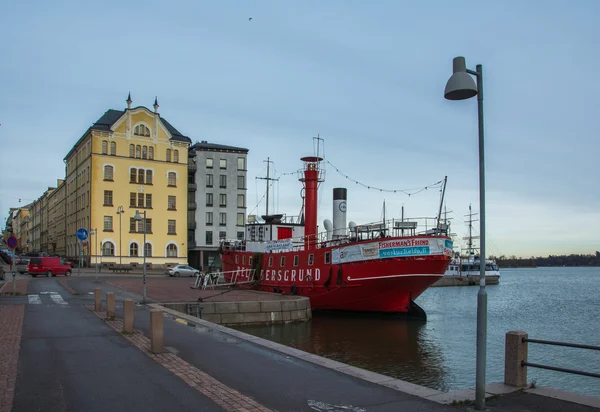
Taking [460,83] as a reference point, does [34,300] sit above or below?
below

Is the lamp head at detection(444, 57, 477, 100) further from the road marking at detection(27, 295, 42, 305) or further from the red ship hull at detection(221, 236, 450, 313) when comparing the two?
the road marking at detection(27, 295, 42, 305)

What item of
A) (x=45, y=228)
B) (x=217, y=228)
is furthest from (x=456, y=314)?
(x=45, y=228)

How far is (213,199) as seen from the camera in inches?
3059

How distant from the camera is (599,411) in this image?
25.5 feet

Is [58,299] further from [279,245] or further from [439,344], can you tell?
[439,344]

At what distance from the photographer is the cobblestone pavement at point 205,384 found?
8.05 m

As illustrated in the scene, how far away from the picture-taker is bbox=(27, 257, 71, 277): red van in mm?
46750

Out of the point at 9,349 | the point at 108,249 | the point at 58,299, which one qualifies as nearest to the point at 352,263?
the point at 58,299

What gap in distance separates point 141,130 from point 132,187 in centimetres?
738

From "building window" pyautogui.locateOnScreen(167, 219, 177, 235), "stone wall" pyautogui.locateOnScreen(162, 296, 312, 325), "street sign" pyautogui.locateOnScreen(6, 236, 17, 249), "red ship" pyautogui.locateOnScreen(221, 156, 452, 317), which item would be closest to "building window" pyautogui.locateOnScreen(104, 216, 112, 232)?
"building window" pyautogui.locateOnScreen(167, 219, 177, 235)

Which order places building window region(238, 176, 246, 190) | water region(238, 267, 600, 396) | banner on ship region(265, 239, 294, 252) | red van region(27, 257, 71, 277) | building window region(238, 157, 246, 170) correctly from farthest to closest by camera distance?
building window region(238, 176, 246, 190) < building window region(238, 157, 246, 170) < red van region(27, 257, 71, 277) < banner on ship region(265, 239, 294, 252) < water region(238, 267, 600, 396)

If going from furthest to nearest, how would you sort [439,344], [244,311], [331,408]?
1. [244,311]
2. [439,344]
3. [331,408]

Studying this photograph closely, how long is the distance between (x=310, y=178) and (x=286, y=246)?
4897 mm

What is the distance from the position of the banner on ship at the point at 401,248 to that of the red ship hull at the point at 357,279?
6.6 inches
